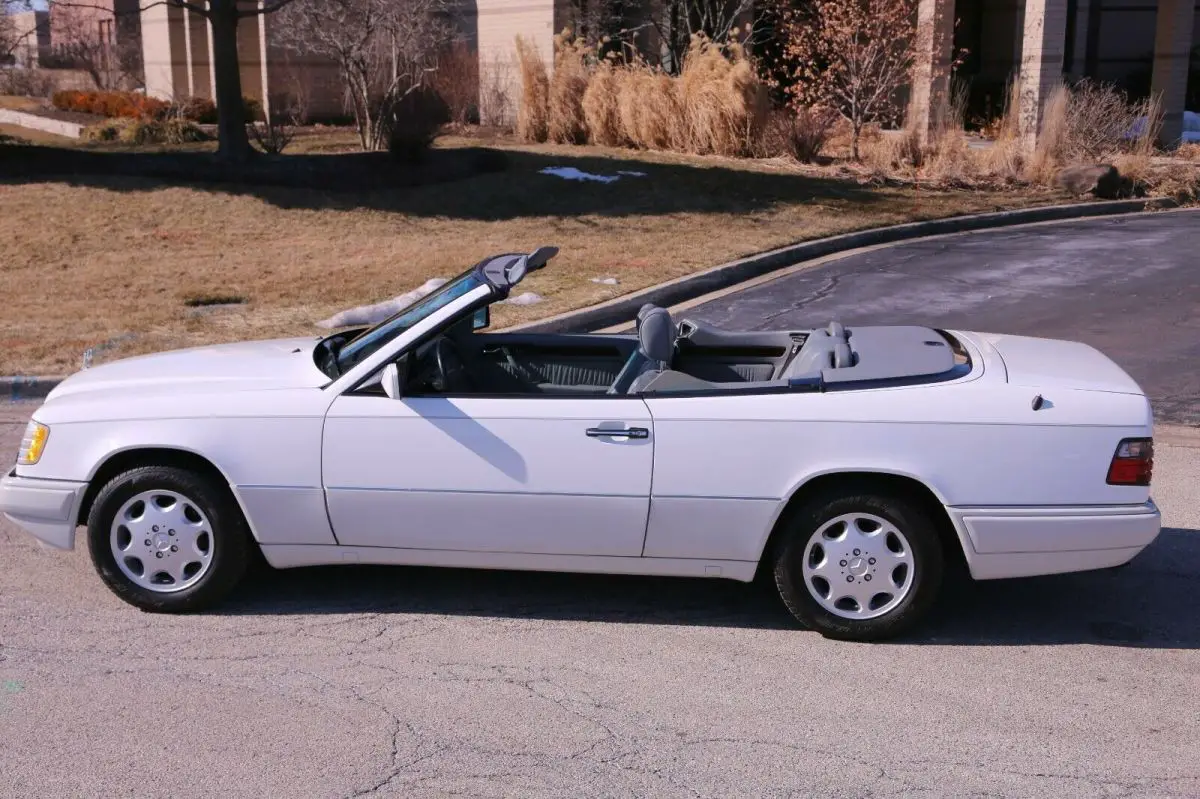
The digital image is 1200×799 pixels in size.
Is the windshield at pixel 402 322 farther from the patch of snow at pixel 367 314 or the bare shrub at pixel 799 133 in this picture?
the bare shrub at pixel 799 133

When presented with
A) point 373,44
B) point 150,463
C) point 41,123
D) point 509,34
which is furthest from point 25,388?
point 41,123

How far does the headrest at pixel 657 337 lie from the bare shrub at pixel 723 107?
1647 centimetres

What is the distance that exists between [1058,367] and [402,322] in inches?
A: 110

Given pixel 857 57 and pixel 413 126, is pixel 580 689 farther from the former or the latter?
pixel 857 57

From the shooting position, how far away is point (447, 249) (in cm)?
1498

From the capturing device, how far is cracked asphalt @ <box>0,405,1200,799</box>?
164 inches

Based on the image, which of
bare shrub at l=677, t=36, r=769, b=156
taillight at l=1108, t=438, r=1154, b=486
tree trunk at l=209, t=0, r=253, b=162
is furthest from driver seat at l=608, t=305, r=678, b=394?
bare shrub at l=677, t=36, r=769, b=156

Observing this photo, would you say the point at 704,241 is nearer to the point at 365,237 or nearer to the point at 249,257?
the point at 365,237

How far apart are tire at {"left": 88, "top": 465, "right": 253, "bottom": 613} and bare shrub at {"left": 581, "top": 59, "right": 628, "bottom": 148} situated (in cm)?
1842

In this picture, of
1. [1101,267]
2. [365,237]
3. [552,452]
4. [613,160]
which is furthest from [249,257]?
[552,452]

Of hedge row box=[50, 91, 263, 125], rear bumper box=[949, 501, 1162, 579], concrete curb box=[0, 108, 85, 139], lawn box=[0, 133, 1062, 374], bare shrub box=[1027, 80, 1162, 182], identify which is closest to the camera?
rear bumper box=[949, 501, 1162, 579]

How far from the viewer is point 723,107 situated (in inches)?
850

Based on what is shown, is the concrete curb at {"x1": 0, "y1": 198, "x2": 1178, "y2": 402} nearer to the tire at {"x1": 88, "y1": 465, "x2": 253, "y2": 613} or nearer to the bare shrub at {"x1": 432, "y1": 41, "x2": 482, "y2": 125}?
the tire at {"x1": 88, "y1": 465, "x2": 253, "y2": 613}

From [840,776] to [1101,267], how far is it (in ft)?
38.0
